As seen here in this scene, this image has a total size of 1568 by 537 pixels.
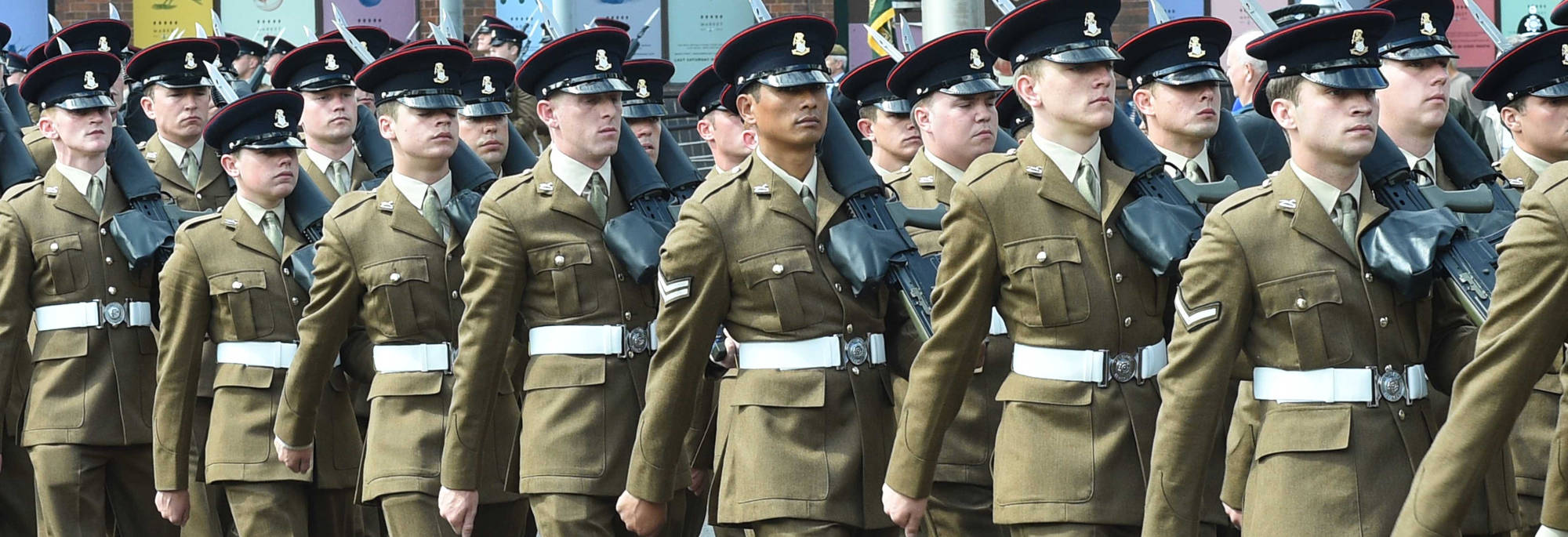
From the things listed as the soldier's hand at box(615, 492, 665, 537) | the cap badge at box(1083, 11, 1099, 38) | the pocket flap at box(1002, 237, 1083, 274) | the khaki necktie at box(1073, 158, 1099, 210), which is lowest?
the soldier's hand at box(615, 492, 665, 537)

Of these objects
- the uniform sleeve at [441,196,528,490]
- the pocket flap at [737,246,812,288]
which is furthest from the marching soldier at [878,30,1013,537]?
the uniform sleeve at [441,196,528,490]

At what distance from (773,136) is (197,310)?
2.57 meters

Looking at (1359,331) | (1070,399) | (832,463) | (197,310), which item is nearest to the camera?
(1359,331)

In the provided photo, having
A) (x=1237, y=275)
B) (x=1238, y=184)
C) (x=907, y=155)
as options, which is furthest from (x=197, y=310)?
(x=1237, y=275)

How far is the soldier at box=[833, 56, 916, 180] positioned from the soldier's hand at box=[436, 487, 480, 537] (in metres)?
2.01

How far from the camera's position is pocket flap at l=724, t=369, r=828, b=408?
6.15 m

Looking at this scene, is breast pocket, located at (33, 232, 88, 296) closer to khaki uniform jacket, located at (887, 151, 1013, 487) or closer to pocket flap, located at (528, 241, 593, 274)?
pocket flap, located at (528, 241, 593, 274)

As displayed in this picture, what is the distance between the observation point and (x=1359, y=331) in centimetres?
513

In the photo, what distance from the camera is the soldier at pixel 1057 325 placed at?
575 cm

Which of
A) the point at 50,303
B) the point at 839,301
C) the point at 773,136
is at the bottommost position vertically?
the point at 50,303

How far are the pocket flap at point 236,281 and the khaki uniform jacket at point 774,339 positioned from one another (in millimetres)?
2188

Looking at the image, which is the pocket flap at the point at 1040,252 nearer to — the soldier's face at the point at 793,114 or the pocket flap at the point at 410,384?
the soldier's face at the point at 793,114

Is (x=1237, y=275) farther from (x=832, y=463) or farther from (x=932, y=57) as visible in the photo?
(x=932, y=57)

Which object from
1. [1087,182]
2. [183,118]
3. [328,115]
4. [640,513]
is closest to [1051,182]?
[1087,182]
